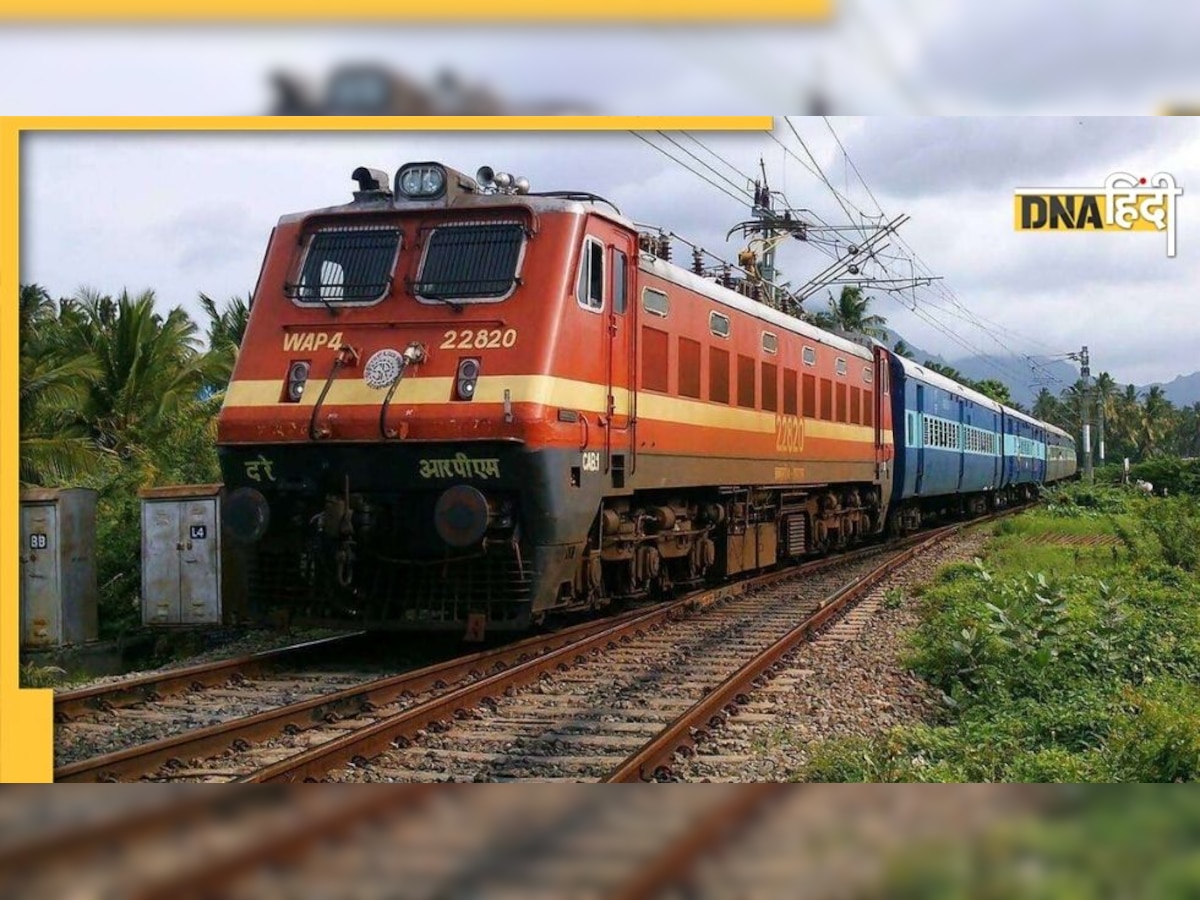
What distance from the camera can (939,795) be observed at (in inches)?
206

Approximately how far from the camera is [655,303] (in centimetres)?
1018

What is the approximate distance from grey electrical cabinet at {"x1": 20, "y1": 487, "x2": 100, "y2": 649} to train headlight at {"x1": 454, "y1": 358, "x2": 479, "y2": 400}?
3.83 m

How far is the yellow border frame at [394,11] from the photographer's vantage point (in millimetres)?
5375

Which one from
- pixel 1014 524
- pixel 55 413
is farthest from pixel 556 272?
pixel 1014 524

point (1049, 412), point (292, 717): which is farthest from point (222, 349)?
point (1049, 412)

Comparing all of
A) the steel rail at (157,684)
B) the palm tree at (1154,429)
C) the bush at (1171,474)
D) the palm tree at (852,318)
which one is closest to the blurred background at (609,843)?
the steel rail at (157,684)

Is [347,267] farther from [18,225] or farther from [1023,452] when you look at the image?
[1023,452]

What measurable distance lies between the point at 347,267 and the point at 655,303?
8.53 ft

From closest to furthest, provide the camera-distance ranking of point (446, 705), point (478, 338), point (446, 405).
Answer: point (446, 705)
point (446, 405)
point (478, 338)

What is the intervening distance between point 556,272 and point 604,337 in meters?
0.80

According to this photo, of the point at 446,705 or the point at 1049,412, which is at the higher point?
the point at 1049,412

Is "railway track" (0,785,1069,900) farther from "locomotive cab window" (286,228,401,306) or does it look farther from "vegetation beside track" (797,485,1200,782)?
"locomotive cab window" (286,228,401,306)

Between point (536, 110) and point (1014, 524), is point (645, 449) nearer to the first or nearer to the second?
point (536, 110)

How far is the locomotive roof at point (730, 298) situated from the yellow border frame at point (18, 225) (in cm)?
390
